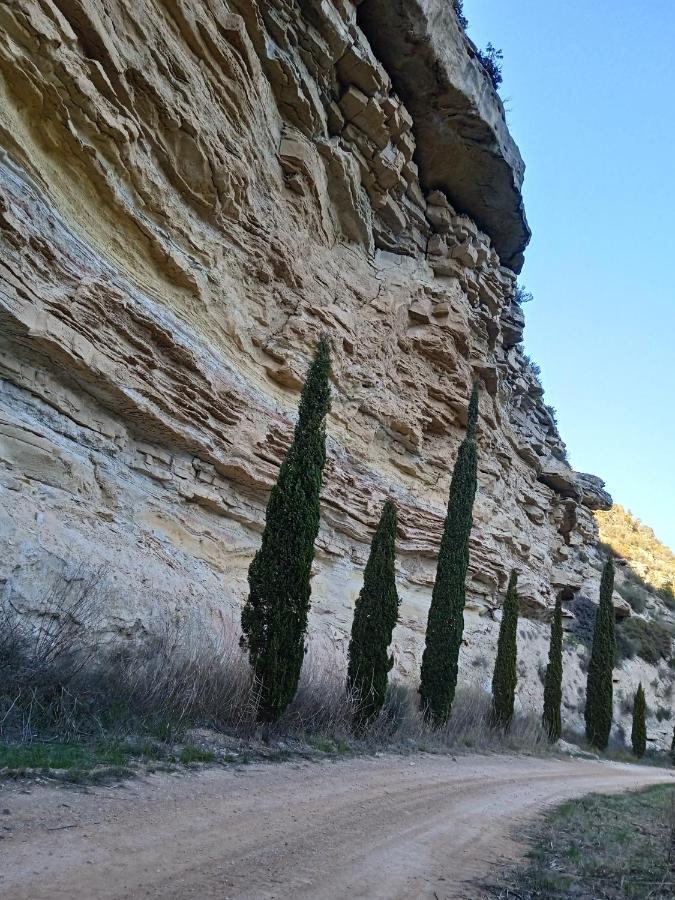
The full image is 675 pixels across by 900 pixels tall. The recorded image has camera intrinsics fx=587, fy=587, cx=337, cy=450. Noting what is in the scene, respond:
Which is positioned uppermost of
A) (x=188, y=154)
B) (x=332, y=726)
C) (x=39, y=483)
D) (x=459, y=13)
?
(x=459, y=13)

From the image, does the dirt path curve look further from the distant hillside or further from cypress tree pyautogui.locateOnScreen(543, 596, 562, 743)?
the distant hillside

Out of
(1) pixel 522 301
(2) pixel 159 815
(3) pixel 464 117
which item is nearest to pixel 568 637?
(1) pixel 522 301

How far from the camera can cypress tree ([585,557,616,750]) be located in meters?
24.1

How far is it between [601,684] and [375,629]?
54.9 feet

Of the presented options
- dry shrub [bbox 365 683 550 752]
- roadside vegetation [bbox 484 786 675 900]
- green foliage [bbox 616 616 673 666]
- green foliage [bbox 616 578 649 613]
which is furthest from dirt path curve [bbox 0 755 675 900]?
green foliage [bbox 616 578 649 613]

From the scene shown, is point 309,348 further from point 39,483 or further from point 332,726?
point 332,726

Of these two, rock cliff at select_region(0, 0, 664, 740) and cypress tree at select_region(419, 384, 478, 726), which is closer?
rock cliff at select_region(0, 0, 664, 740)

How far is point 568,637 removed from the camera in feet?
97.9

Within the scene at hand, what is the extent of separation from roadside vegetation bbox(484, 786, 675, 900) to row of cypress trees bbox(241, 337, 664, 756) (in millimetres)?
4254

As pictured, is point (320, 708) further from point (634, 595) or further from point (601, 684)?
point (634, 595)

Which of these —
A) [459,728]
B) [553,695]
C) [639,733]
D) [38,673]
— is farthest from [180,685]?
[639,733]

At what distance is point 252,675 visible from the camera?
30.6 feet

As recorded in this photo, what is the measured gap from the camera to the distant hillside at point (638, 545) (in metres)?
52.6

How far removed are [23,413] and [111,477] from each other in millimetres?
2211
